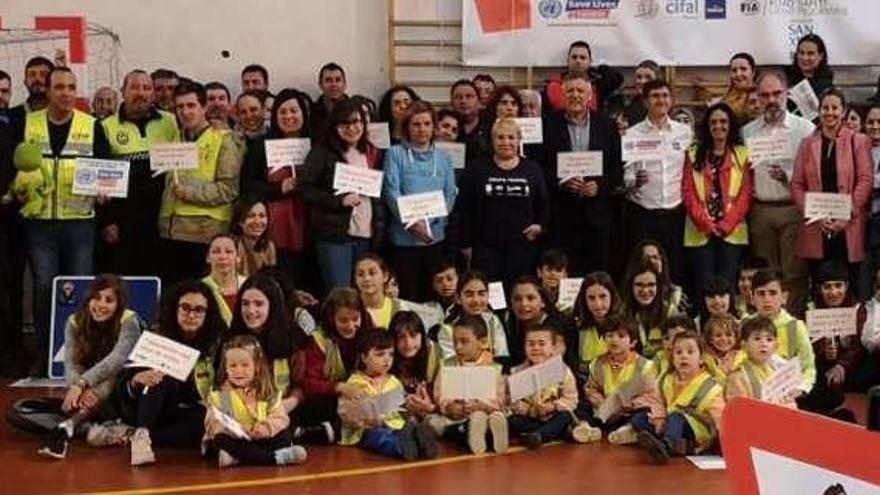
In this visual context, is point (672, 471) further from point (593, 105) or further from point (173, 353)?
point (593, 105)

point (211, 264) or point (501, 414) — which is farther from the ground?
point (211, 264)

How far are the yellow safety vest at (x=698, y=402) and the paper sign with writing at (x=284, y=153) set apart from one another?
240cm

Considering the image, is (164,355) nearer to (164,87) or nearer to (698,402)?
(698,402)

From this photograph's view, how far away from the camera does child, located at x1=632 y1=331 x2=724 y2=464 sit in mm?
5344

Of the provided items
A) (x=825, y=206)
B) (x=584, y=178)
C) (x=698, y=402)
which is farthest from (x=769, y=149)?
(x=698, y=402)

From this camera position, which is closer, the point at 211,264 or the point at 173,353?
the point at 173,353

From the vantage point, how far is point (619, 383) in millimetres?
5766

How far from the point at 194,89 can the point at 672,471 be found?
3.48 m

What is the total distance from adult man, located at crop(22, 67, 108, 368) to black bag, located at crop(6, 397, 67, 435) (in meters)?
1.22

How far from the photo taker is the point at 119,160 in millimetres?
6844

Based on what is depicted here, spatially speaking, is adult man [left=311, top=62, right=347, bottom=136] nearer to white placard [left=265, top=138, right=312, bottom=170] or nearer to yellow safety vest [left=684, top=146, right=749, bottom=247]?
white placard [left=265, top=138, right=312, bottom=170]

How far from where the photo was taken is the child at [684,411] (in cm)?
534

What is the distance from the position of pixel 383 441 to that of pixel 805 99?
3890 millimetres

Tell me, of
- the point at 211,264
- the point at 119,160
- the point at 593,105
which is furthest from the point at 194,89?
the point at 593,105
